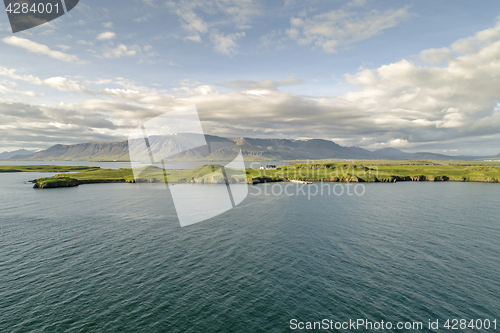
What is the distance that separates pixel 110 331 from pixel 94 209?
71346 millimetres

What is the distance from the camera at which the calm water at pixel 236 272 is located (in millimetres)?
27812

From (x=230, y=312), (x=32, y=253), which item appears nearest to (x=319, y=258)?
(x=230, y=312)

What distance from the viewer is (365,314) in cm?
2823

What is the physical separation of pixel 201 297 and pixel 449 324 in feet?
107

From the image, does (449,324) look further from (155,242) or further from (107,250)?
(107,250)

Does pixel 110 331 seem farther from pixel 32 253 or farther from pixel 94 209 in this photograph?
pixel 94 209

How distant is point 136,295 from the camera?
31.3 meters

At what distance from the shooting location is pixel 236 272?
3847 centimetres

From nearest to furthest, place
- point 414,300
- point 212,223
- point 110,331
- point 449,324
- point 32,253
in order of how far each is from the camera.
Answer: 1. point 110,331
2. point 449,324
3. point 414,300
4. point 32,253
5. point 212,223

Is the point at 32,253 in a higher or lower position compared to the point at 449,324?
higher

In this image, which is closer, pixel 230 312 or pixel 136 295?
pixel 230 312

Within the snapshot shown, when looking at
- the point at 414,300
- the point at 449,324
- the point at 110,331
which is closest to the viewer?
the point at 110,331

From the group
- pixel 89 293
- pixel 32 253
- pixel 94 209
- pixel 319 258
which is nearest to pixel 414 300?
pixel 319 258

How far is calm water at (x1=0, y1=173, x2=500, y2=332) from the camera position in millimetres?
27812
